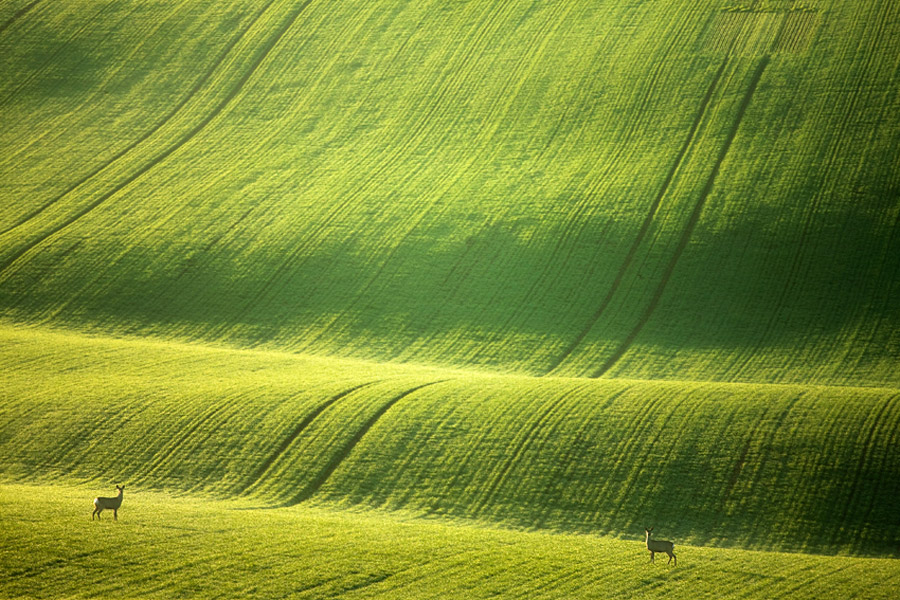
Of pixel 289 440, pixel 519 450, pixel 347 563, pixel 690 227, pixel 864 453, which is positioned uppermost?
Result: pixel 690 227

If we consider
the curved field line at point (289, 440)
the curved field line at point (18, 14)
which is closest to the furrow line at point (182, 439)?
the curved field line at point (289, 440)

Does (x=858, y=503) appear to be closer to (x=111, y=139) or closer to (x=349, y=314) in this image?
(x=349, y=314)

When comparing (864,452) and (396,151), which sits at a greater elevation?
(396,151)

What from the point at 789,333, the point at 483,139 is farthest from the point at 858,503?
the point at 483,139

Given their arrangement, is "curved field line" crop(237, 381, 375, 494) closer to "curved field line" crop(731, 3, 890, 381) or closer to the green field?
the green field

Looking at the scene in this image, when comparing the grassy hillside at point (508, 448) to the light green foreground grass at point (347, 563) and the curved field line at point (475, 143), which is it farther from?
the curved field line at point (475, 143)

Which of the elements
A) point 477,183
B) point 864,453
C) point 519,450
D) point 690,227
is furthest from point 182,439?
point 690,227

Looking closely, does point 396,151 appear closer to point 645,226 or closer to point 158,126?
point 158,126

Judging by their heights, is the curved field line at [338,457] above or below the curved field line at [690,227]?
below
